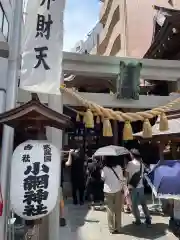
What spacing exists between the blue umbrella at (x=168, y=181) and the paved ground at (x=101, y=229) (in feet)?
4.99

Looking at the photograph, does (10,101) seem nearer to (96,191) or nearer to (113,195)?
(113,195)

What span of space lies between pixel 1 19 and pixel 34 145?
5.73 metres

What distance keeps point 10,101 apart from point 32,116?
0.87 meters

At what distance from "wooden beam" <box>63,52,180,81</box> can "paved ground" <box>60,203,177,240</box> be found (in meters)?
3.59

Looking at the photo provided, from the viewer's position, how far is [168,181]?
538cm

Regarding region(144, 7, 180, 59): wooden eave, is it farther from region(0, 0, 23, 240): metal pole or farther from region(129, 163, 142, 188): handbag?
region(0, 0, 23, 240): metal pole

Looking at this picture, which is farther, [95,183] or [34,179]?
[95,183]

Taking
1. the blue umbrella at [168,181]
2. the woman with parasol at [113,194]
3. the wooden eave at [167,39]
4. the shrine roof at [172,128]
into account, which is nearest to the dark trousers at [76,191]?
the woman with parasol at [113,194]

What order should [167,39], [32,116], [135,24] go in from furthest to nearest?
[135,24]
[167,39]
[32,116]

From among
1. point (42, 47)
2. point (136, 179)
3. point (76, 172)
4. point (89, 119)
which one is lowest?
point (76, 172)

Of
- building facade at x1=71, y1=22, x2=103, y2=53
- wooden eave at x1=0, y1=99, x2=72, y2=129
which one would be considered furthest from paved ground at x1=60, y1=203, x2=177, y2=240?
building facade at x1=71, y1=22, x2=103, y2=53

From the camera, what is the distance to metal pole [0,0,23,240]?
4.62 metres

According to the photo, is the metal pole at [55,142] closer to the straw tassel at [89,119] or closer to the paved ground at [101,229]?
the straw tassel at [89,119]

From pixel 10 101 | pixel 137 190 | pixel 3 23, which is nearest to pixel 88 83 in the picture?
pixel 3 23
